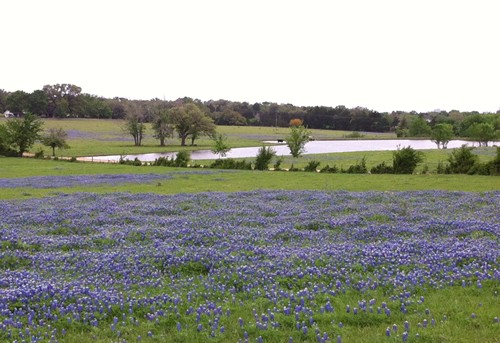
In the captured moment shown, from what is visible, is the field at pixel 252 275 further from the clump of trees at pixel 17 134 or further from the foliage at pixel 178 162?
the clump of trees at pixel 17 134

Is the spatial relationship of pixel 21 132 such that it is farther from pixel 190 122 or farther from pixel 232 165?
pixel 190 122

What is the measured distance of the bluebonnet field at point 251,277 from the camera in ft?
23.3

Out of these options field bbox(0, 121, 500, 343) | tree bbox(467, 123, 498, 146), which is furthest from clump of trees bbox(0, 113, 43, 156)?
tree bbox(467, 123, 498, 146)

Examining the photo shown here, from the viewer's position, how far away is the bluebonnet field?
7109 mm

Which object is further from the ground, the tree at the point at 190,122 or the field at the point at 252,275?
the tree at the point at 190,122

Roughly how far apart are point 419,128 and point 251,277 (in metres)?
158

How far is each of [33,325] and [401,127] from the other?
19663 centimetres

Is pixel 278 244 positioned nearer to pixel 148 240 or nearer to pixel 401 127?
pixel 148 240

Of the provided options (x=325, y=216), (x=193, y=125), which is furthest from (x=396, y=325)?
(x=193, y=125)

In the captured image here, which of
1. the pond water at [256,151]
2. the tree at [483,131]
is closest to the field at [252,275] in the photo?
the pond water at [256,151]

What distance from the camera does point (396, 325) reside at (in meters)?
6.91

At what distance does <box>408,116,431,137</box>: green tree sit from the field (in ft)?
474

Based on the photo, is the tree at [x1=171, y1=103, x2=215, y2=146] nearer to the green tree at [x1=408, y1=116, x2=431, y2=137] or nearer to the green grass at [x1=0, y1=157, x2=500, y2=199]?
the green grass at [x1=0, y1=157, x2=500, y2=199]

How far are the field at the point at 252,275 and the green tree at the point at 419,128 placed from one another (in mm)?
144448
